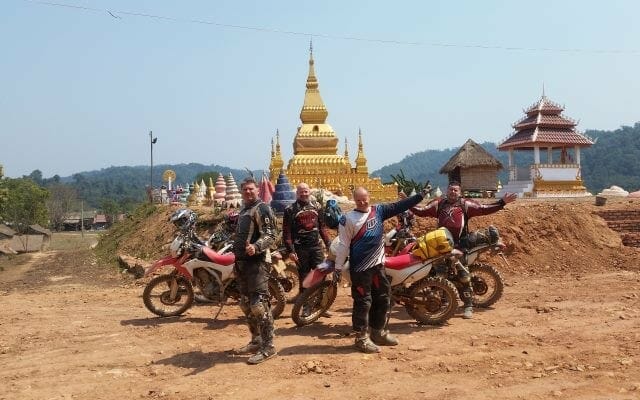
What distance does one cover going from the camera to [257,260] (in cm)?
598

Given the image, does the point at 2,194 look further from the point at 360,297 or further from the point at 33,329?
the point at 360,297

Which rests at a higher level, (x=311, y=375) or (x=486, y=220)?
(x=486, y=220)

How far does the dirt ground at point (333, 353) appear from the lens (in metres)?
5.01

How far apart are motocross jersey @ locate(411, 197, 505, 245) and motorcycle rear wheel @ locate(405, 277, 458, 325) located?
3.24 feet

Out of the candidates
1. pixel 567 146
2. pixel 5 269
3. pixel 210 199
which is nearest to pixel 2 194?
pixel 5 269

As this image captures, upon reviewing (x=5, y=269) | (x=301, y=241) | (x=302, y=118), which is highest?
(x=302, y=118)

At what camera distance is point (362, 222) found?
6098mm

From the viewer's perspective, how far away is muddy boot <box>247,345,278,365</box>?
577 centimetres

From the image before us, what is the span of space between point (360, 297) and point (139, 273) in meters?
8.42

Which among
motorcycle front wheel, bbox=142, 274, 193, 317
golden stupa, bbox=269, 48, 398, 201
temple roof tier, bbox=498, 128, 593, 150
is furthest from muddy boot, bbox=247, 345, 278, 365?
temple roof tier, bbox=498, 128, 593, 150

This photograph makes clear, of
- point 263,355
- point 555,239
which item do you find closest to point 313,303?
point 263,355

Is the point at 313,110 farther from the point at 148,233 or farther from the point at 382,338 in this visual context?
the point at 382,338

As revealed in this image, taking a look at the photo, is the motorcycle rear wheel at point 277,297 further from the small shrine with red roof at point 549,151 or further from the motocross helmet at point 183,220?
the small shrine with red roof at point 549,151

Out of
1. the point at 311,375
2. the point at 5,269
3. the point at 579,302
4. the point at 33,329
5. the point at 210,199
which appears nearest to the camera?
the point at 311,375
